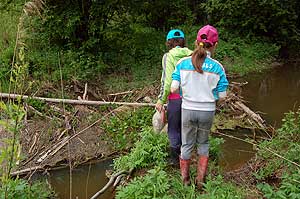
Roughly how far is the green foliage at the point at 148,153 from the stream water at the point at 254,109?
518 mm

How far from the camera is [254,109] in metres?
8.58

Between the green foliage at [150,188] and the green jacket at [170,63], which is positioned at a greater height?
the green jacket at [170,63]

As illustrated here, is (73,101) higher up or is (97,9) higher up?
(97,9)

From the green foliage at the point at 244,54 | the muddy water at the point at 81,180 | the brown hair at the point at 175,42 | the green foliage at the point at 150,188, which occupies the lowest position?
the muddy water at the point at 81,180

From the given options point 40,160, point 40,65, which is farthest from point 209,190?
point 40,65

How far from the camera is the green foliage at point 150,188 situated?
4.17 metres

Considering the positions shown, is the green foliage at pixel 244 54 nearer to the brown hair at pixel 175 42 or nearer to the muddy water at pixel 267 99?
the muddy water at pixel 267 99

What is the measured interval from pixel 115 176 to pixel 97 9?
5.46 meters

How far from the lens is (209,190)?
4137 mm

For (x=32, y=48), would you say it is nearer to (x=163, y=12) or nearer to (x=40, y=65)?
(x=40, y=65)

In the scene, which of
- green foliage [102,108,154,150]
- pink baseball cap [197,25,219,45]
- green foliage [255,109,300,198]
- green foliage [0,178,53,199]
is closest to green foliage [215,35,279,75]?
green foliage [102,108,154,150]

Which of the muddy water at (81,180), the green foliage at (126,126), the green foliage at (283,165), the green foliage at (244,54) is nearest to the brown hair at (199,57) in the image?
the green foliage at (283,165)

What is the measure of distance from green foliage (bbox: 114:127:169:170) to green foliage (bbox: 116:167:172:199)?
A: 1.54 ft

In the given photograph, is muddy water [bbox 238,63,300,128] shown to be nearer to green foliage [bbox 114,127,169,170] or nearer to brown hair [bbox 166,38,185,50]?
green foliage [bbox 114,127,169,170]
